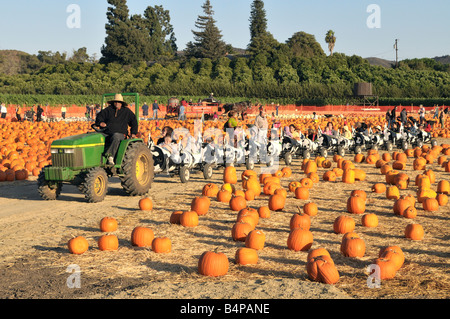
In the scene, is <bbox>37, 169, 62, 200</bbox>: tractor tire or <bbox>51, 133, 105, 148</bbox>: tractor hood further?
<bbox>37, 169, 62, 200</bbox>: tractor tire

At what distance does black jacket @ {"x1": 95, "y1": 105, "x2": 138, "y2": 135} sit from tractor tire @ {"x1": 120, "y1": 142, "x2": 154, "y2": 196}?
518 millimetres

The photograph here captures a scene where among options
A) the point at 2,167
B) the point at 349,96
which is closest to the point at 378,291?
the point at 2,167

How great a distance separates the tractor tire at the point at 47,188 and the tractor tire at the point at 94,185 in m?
0.82

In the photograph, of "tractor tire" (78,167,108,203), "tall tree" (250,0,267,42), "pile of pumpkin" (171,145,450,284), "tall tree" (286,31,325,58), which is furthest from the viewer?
"tall tree" (250,0,267,42)

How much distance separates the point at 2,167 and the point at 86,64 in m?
94.7

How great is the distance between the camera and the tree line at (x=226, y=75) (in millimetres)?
85812

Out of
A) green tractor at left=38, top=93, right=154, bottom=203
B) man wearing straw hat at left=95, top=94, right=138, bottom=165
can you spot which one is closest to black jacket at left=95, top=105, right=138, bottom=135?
man wearing straw hat at left=95, top=94, right=138, bottom=165

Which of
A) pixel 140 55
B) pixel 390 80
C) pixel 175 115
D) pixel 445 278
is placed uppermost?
pixel 140 55

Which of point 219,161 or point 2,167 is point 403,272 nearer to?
point 219,161

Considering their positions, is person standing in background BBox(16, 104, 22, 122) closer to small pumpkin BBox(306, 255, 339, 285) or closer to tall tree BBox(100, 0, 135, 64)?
small pumpkin BBox(306, 255, 339, 285)

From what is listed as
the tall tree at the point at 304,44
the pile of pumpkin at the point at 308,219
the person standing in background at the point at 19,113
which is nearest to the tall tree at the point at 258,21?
the tall tree at the point at 304,44

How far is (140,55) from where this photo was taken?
388ft

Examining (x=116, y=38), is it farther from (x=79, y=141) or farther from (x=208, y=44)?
(x=79, y=141)

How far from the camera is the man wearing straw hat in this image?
11.5m
